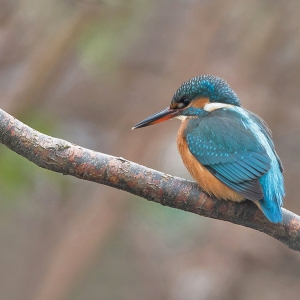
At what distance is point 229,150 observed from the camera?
2.45 metres

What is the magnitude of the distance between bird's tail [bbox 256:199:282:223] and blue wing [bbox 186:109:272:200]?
6 cm

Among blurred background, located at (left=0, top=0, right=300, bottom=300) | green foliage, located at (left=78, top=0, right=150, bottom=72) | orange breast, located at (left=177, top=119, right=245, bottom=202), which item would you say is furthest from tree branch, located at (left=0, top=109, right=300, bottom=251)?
green foliage, located at (left=78, top=0, right=150, bottom=72)

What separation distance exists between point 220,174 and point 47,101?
2049 millimetres

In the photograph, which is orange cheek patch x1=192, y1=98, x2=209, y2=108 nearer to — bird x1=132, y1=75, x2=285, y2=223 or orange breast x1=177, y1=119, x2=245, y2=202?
bird x1=132, y1=75, x2=285, y2=223

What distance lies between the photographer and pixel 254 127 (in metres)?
2.54

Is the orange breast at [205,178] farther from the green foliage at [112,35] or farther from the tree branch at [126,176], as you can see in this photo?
the green foliage at [112,35]

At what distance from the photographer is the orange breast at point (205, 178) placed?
226 centimetres

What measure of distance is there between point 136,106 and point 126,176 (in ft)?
7.99

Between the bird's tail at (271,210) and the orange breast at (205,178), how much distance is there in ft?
0.47

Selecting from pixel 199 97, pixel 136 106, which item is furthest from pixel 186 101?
pixel 136 106

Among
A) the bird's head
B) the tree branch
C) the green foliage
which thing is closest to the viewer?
the tree branch

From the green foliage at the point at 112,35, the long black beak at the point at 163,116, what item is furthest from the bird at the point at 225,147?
the green foliage at the point at 112,35

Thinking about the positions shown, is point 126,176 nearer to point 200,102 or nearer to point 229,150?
point 229,150

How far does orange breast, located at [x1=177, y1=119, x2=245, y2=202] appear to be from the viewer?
226 centimetres
